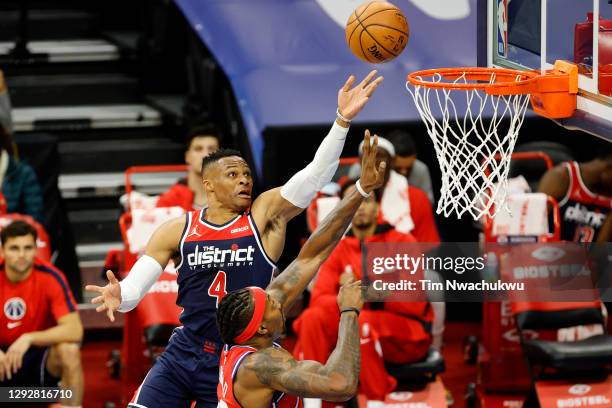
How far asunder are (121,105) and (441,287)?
5.37 metres

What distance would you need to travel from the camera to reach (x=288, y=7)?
1080 cm

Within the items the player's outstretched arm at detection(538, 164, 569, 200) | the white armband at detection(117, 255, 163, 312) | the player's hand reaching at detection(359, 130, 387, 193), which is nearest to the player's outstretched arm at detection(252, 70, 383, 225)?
the player's hand reaching at detection(359, 130, 387, 193)

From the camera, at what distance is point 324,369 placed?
15.8ft

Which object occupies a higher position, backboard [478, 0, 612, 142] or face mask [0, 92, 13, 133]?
face mask [0, 92, 13, 133]

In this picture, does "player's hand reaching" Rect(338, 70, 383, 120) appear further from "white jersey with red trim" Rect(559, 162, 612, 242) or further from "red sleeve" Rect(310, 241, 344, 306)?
"white jersey with red trim" Rect(559, 162, 612, 242)

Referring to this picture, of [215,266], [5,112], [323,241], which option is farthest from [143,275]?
[5,112]

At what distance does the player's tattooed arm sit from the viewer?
4.78m

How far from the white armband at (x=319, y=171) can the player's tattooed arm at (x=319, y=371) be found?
1.14 m

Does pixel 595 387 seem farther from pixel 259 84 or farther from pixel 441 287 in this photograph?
pixel 259 84

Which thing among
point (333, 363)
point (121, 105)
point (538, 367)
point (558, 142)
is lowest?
point (333, 363)

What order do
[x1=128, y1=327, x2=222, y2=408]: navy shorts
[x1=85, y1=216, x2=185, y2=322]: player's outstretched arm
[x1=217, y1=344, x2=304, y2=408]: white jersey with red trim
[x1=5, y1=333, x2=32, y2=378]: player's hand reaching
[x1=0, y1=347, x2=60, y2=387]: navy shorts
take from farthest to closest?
1. [x1=0, y1=347, x2=60, y2=387]: navy shorts
2. [x1=5, y1=333, x2=32, y2=378]: player's hand reaching
3. [x1=128, y1=327, x2=222, y2=408]: navy shorts
4. [x1=85, y1=216, x2=185, y2=322]: player's outstretched arm
5. [x1=217, y1=344, x2=304, y2=408]: white jersey with red trim

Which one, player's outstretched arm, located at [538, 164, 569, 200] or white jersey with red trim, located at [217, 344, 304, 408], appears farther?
player's outstretched arm, located at [538, 164, 569, 200]

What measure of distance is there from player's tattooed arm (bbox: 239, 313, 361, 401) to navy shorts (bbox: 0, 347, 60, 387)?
3090mm

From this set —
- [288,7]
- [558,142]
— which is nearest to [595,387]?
[558,142]
